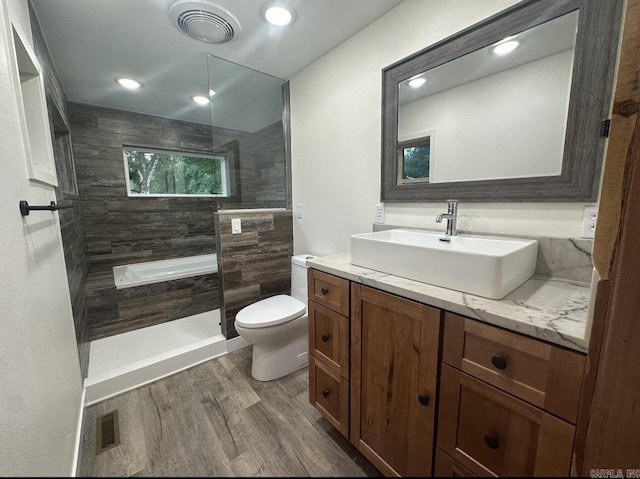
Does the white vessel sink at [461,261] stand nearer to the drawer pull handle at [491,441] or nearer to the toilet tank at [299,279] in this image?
the drawer pull handle at [491,441]

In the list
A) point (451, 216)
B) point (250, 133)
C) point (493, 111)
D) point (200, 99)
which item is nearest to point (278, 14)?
point (250, 133)

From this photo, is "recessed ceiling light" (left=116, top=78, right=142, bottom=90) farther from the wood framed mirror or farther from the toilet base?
the toilet base

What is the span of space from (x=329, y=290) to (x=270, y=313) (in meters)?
0.71

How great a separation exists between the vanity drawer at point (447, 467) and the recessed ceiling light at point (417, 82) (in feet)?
5.41

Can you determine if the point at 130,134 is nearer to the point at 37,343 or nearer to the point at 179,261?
the point at 179,261

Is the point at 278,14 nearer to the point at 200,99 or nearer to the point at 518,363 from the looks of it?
the point at 200,99

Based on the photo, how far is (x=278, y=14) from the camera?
1.58 meters

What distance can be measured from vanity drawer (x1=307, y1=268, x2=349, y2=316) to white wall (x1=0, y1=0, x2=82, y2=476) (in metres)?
0.94

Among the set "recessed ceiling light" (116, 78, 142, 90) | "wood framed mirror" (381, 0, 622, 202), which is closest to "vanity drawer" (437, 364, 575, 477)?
"wood framed mirror" (381, 0, 622, 202)

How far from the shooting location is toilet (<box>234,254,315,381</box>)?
1770mm

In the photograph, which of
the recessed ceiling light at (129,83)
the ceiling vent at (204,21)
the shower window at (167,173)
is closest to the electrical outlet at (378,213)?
the ceiling vent at (204,21)

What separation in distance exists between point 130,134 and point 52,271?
2.38 m

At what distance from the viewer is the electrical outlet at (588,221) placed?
104cm

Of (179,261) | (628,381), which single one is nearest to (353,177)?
(628,381)
